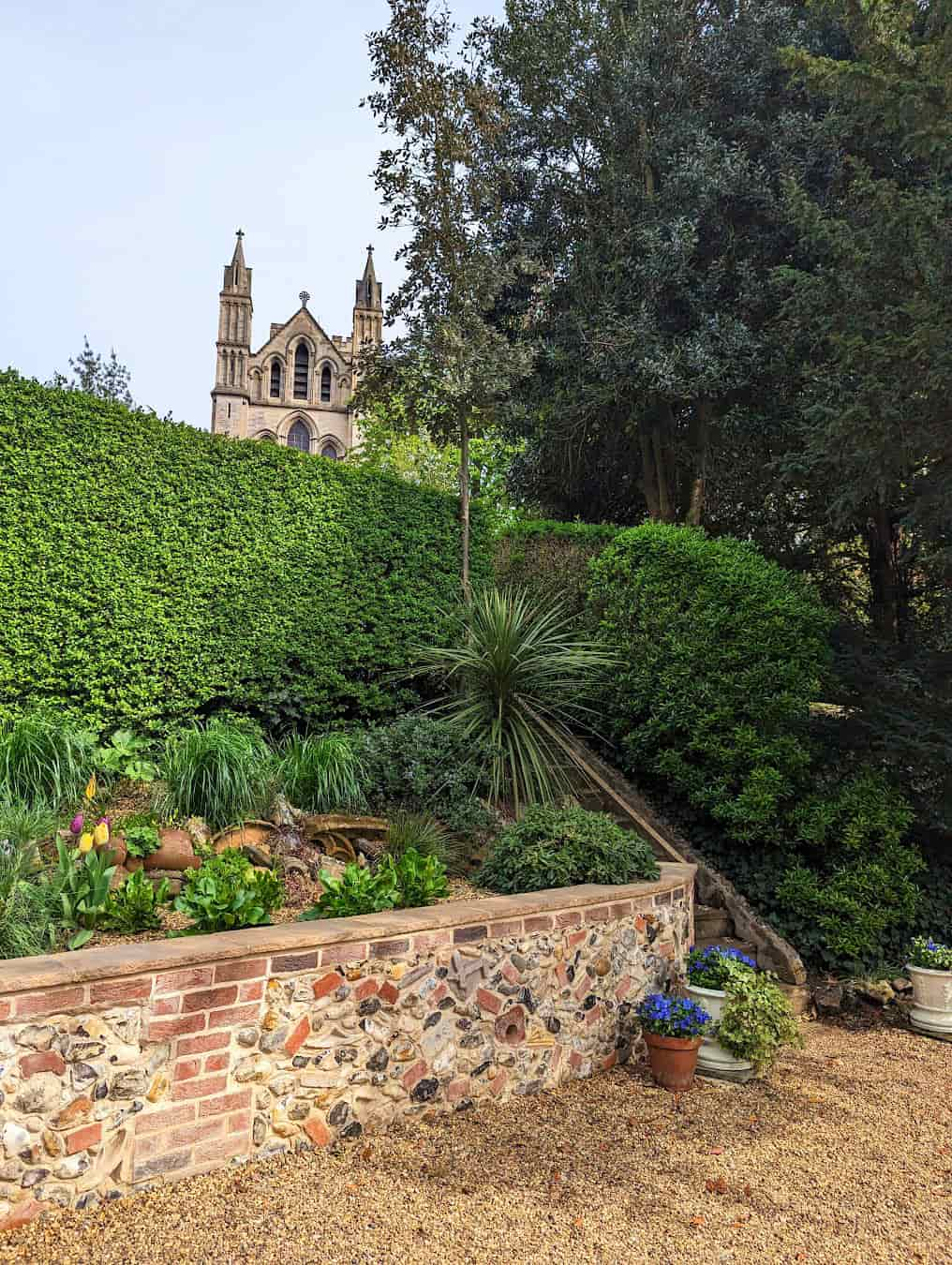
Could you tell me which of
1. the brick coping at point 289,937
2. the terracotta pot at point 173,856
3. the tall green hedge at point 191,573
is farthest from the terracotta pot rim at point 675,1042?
the tall green hedge at point 191,573

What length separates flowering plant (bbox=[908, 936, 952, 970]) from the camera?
194 inches

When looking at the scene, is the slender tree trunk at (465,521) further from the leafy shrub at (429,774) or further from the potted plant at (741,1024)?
the potted plant at (741,1024)

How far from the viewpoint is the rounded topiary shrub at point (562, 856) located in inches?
166

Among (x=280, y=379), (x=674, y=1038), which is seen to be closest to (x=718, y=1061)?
(x=674, y=1038)

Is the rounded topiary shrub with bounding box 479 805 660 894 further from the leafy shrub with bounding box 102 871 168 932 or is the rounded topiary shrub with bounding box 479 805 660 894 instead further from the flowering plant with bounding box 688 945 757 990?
the leafy shrub with bounding box 102 871 168 932

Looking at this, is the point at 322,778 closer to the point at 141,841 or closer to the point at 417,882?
the point at 141,841

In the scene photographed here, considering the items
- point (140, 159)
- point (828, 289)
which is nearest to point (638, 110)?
point (828, 289)

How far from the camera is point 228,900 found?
3.10m

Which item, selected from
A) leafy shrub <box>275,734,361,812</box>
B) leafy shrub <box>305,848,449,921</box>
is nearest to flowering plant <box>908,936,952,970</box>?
leafy shrub <box>305,848,449,921</box>

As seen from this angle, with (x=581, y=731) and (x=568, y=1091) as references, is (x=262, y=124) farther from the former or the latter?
(x=568, y=1091)

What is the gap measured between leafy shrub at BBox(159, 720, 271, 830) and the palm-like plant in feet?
5.22

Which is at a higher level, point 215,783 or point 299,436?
point 299,436

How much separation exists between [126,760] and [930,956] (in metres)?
5.28

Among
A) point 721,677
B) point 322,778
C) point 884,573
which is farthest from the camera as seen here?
point 884,573
